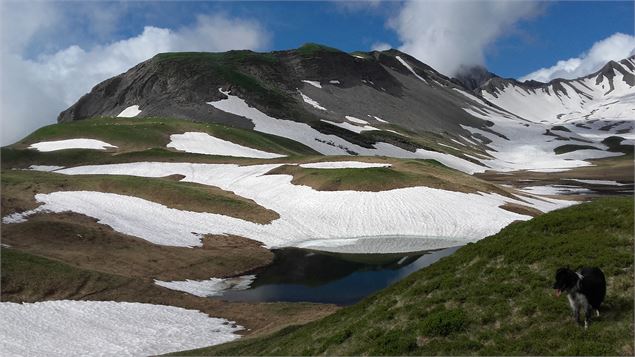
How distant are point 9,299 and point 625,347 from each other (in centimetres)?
3268

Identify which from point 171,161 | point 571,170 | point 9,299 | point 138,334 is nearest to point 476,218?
point 138,334

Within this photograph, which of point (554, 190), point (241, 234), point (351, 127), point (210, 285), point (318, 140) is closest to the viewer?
point (210, 285)

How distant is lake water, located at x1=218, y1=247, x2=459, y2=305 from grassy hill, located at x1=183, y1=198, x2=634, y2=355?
60.3 feet

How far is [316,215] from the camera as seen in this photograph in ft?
213

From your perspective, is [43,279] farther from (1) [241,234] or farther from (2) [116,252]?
(1) [241,234]

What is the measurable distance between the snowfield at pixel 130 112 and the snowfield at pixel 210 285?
142 metres

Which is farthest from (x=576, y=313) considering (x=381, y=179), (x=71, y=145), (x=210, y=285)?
(x=71, y=145)

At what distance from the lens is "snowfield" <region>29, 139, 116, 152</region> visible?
112 metres

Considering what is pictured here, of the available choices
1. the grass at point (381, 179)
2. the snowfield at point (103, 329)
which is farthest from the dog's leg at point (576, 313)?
the grass at point (381, 179)

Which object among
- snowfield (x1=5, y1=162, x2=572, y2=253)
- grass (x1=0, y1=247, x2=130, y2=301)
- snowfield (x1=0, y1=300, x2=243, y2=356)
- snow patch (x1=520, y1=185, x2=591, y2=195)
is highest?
snow patch (x1=520, y1=185, x2=591, y2=195)

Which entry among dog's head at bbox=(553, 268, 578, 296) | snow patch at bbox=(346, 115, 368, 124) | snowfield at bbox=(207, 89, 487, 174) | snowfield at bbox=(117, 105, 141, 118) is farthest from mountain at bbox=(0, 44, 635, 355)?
snow patch at bbox=(346, 115, 368, 124)

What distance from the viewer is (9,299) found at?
30.2 m

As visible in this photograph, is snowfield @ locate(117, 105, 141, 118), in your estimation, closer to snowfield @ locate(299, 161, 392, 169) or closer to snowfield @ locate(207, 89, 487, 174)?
snowfield @ locate(207, 89, 487, 174)

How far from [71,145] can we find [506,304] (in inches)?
4622
